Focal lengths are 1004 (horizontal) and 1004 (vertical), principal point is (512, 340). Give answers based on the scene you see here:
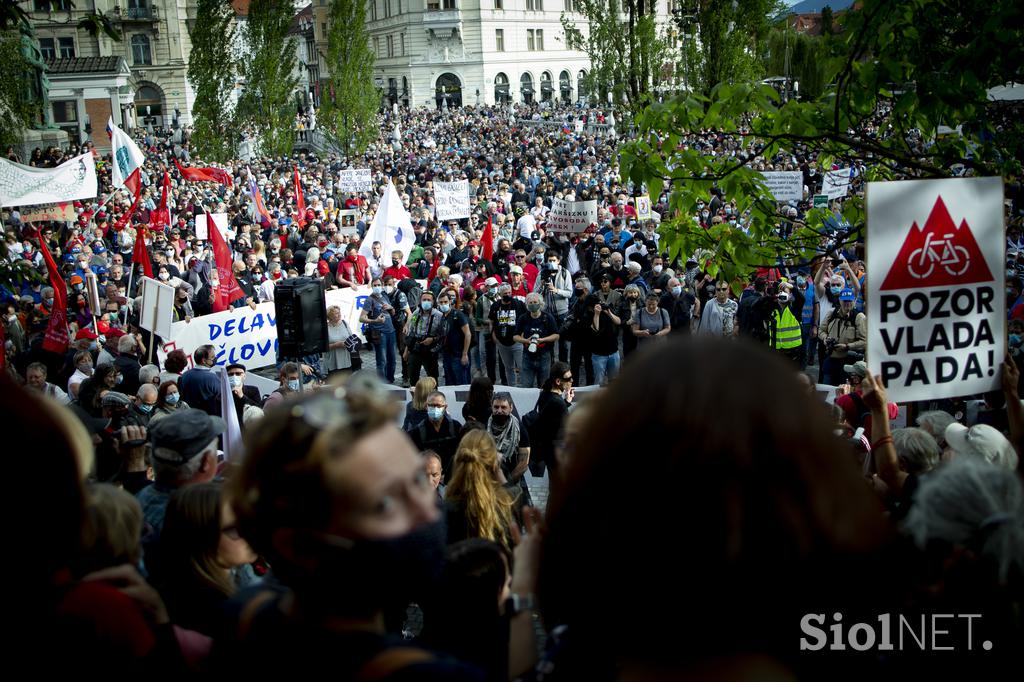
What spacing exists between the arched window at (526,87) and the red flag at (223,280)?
258 feet

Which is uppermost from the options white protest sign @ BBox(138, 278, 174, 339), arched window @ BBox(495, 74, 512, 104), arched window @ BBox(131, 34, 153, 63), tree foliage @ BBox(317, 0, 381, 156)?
arched window @ BBox(131, 34, 153, 63)

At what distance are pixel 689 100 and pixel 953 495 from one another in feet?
9.12

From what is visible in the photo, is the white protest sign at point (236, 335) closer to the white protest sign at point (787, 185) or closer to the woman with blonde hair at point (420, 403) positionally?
the woman with blonde hair at point (420, 403)

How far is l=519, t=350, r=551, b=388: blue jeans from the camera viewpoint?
450 inches

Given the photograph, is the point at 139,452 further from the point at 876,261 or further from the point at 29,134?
the point at 29,134

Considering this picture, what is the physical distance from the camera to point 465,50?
85625mm

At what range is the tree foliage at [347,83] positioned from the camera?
128 ft

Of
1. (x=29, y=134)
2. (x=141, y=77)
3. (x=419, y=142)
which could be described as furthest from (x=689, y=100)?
(x=141, y=77)

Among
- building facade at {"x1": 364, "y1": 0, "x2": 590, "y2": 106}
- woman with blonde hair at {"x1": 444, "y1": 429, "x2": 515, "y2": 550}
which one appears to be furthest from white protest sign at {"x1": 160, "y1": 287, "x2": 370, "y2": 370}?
building facade at {"x1": 364, "y1": 0, "x2": 590, "y2": 106}

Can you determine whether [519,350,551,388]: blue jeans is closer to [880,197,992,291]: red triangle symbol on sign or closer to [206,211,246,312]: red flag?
[206,211,246,312]: red flag

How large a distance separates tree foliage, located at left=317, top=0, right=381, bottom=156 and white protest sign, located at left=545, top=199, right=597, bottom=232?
23920mm

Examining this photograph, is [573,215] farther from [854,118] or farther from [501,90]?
[501,90]

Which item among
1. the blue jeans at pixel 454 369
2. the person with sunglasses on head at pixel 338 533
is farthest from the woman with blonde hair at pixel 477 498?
the blue jeans at pixel 454 369

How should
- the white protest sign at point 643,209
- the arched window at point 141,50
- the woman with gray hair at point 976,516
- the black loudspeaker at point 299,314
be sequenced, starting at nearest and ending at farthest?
1. the woman with gray hair at point 976,516
2. the black loudspeaker at point 299,314
3. the white protest sign at point 643,209
4. the arched window at point 141,50
